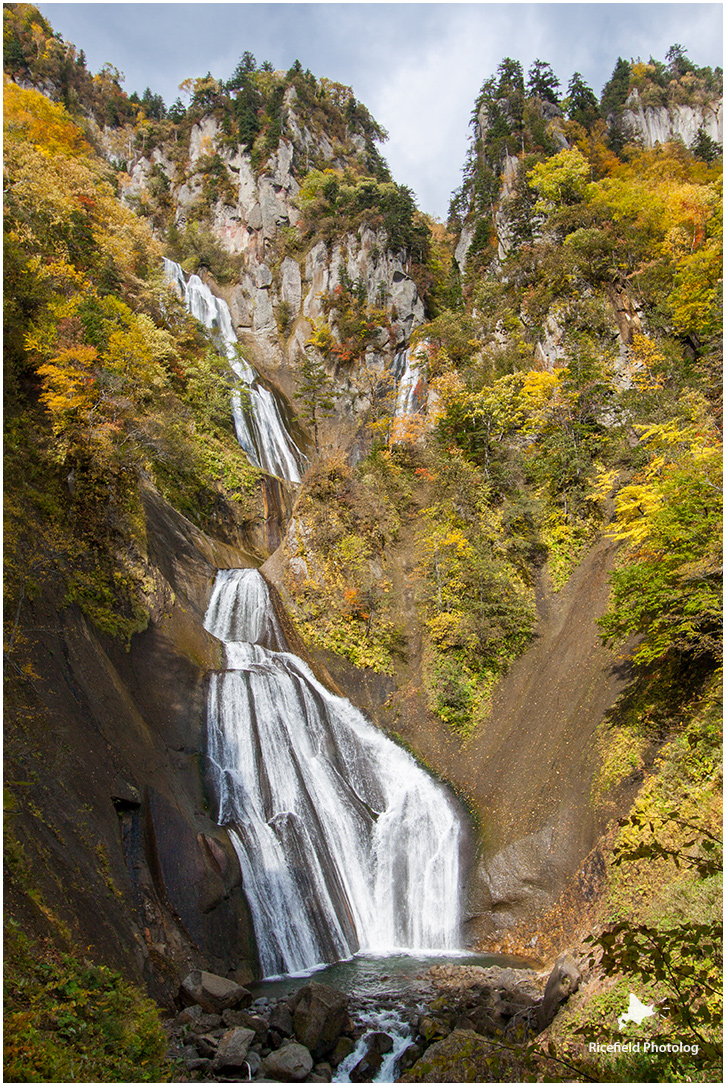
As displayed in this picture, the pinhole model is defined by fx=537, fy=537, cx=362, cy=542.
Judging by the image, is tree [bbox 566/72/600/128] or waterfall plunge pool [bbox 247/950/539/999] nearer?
waterfall plunge pool [bbox 247/950/539/999]

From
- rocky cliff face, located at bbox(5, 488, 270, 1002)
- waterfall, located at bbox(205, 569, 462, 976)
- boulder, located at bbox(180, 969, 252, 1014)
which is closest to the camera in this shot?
rocky cliff face, located at bbox(5, 488, 270, 1002)

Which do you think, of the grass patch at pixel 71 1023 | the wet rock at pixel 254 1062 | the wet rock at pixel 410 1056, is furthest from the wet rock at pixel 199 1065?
the wet rock at pixel 410 1056

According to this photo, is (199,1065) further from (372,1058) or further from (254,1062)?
(372,1058)

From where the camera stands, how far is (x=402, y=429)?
1355 inches

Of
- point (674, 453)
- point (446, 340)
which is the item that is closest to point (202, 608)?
point (674, 453)

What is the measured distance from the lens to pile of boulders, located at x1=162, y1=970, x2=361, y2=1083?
8.14 m

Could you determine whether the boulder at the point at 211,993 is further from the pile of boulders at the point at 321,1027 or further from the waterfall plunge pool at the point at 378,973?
the waterfall plunge pool at the point at 378,973

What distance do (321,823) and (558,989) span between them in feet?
25.7

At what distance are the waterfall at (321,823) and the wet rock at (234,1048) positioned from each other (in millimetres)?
4086

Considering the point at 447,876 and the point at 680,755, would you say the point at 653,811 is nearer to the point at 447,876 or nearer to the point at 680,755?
the point at 680,755

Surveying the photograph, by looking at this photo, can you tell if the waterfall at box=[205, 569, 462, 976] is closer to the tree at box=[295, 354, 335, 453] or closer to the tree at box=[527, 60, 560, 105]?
the tree at box=[295, 354, 335, 453]

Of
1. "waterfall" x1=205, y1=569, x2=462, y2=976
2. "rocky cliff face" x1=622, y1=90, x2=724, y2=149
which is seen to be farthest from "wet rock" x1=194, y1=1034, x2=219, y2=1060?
"rocky cliff face" x1=622, y1=90, x2=724, y2=149

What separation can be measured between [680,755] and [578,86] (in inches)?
2786

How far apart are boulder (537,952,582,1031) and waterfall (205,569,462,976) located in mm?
6197
